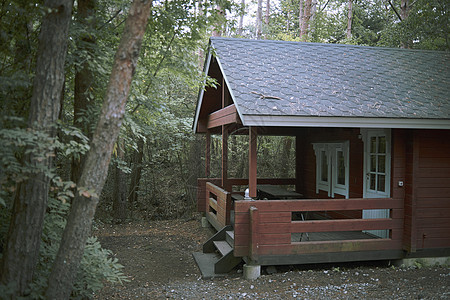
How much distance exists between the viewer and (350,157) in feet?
27.2

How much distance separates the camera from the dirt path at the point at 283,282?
529 centimetres

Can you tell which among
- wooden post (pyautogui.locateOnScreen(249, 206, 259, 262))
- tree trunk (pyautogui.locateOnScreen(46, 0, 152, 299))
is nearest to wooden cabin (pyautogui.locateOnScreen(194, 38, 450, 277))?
wooden post (pyautogui.locateOnScreen(249, 206, 259, 262))

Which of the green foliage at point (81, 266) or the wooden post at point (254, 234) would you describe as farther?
the wooden post at point (254, 234)

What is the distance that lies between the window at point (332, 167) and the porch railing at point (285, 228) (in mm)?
1964

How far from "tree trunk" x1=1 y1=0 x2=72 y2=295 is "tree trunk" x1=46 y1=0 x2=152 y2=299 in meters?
0.36

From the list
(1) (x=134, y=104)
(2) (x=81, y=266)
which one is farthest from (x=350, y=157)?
(2) (x=81, y=266)

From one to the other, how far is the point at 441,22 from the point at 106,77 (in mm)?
10904

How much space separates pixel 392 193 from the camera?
6645mm

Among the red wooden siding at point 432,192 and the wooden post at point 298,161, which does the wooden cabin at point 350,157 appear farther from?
the wooden post at point 298,161

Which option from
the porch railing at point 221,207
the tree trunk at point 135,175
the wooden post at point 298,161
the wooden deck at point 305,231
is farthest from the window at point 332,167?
the tree trunk at point 135,175

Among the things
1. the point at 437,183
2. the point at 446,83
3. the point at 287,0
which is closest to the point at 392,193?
the point at 437,183

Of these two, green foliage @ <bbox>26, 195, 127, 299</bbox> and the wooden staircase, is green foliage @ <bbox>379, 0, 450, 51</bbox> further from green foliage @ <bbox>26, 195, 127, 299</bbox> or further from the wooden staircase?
green foliage @ <bbox>26, 195, 127, 299</bbox>

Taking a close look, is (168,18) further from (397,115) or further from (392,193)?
(392,193)

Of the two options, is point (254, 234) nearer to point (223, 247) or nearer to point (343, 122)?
point (223, 247)
